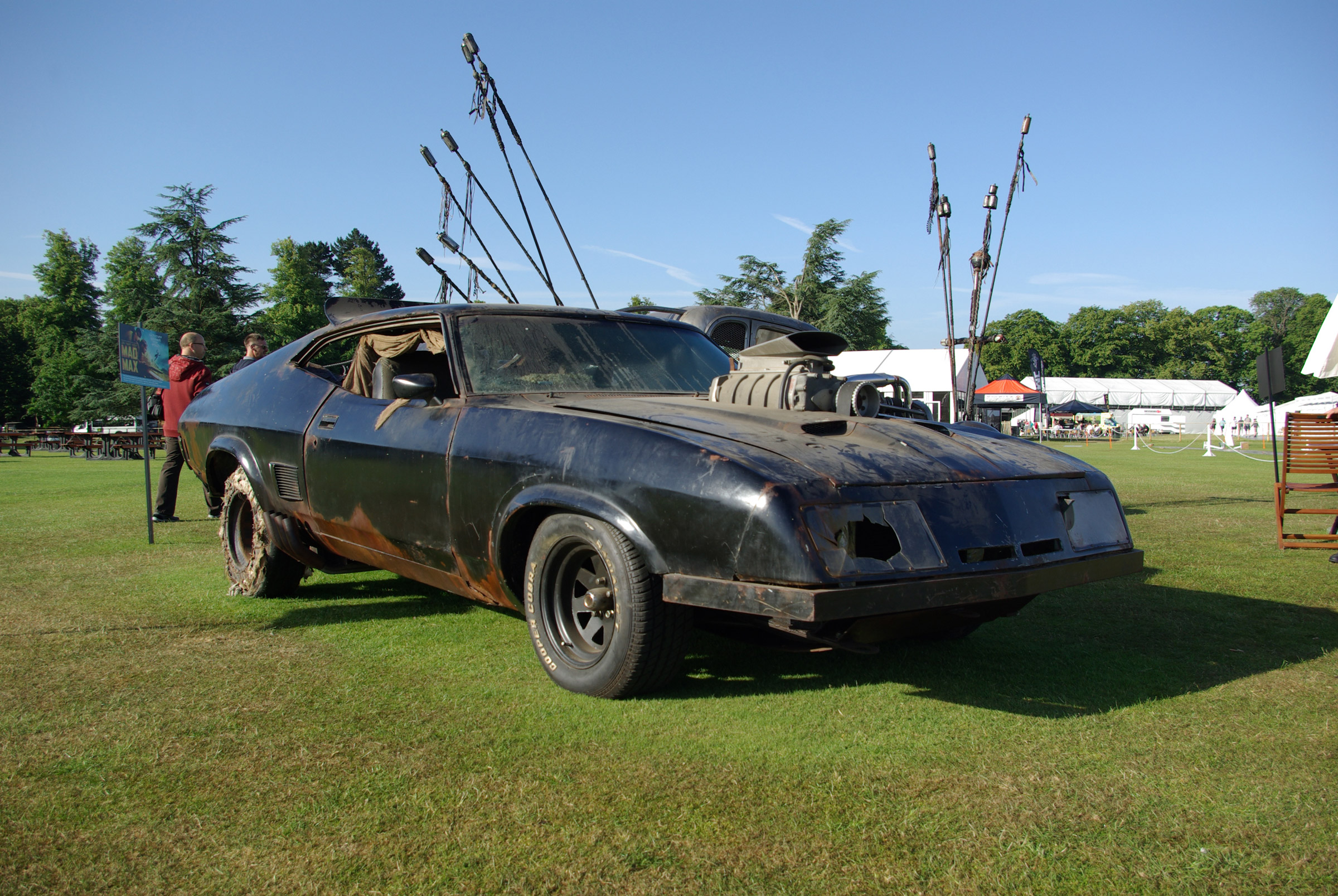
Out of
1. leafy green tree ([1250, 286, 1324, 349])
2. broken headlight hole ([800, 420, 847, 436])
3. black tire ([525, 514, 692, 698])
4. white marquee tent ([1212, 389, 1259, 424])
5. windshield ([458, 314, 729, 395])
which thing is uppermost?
leafy green tree ([1250, 286, 1324, 349])

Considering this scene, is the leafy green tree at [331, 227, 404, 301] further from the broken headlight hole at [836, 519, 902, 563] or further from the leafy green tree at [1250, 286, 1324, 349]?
the leafy green tree at [1250, 286, 1324, 349]

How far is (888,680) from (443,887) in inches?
75.8

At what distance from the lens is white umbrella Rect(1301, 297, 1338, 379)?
26.2 feet

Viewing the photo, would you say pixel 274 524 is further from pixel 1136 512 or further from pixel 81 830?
pixel 1136 512

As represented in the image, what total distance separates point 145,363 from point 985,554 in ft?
23.9

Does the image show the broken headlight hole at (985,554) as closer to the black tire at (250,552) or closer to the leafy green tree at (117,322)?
the black tire at (250,552)

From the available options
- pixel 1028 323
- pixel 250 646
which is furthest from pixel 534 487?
pixel 1028 323

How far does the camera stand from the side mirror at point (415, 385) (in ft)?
11.1

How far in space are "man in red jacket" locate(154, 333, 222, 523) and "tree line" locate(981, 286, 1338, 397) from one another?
90.8 meters

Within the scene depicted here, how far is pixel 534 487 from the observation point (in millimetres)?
2918

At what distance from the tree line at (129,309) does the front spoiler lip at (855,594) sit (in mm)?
36305

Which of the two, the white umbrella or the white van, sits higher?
the white van

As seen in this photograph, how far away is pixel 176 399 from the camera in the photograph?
7.80 metres

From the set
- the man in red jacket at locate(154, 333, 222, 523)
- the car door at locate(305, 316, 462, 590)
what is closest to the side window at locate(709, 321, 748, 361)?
the man in red jacket at locate(154, 333, 222, 523)
